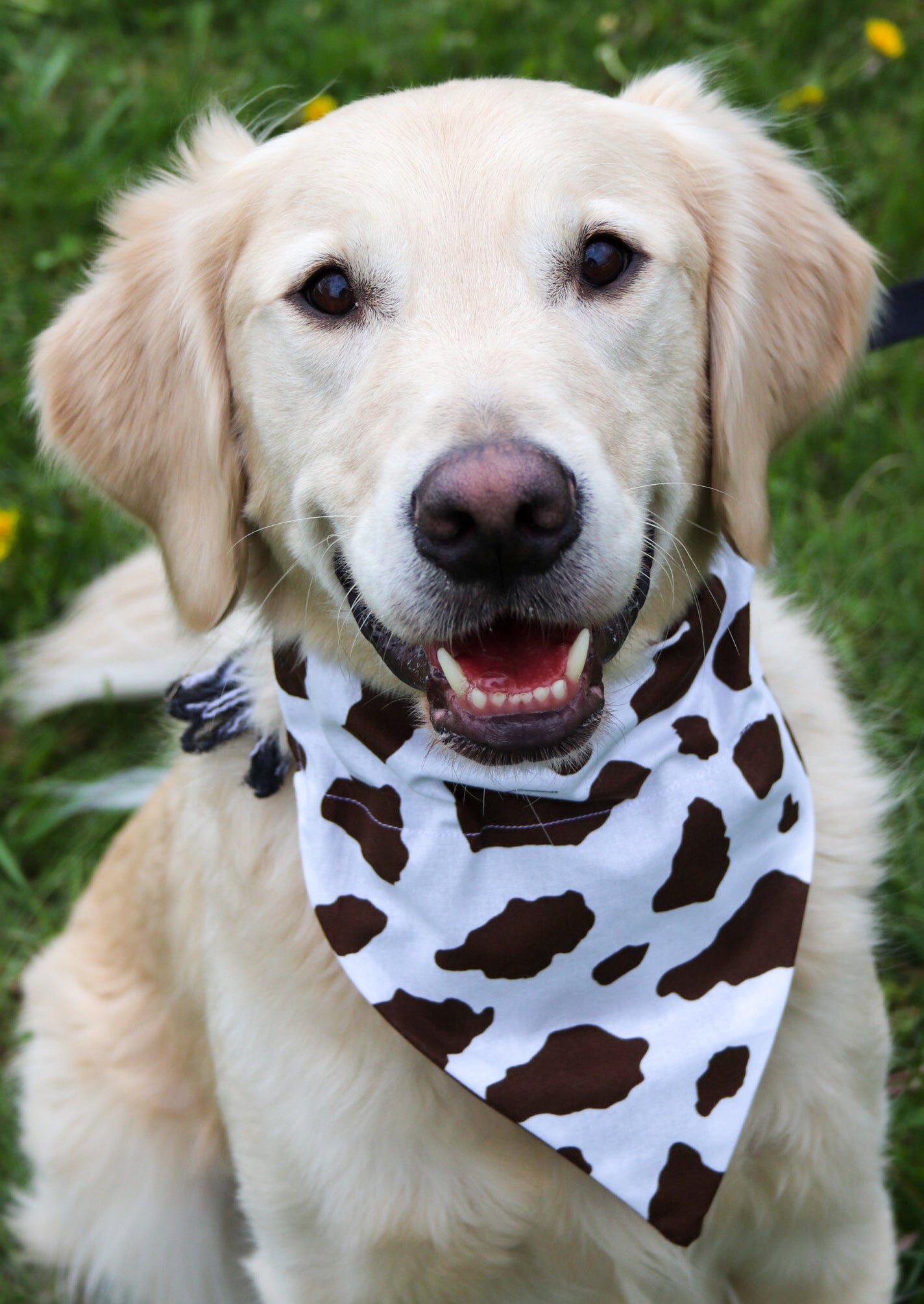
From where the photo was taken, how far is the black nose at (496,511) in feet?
5.70

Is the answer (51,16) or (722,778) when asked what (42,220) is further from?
(722,778)

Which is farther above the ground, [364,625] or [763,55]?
[763,55]

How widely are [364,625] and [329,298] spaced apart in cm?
54

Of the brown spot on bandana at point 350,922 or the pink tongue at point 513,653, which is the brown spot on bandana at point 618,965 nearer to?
the brown spot on bandana at point 350,922

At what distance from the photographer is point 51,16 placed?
5.27 metres

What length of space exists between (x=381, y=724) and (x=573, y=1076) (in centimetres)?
69

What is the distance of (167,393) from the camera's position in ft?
7.87

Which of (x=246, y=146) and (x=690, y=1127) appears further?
(x=246, y=146)

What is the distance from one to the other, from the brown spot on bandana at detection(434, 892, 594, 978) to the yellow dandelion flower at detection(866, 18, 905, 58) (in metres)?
3.79

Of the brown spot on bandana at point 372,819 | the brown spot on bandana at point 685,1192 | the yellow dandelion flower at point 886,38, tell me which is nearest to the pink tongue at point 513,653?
the brown spot on bandana at point 372,819

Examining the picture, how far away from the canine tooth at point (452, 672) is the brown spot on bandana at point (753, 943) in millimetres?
698

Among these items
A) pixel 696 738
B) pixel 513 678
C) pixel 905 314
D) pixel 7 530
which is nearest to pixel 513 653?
pixel 513 678

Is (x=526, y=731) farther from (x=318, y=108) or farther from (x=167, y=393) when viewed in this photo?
(x=318, y=108)

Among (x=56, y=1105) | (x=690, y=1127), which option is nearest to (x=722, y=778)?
(x=690, y=1127)
